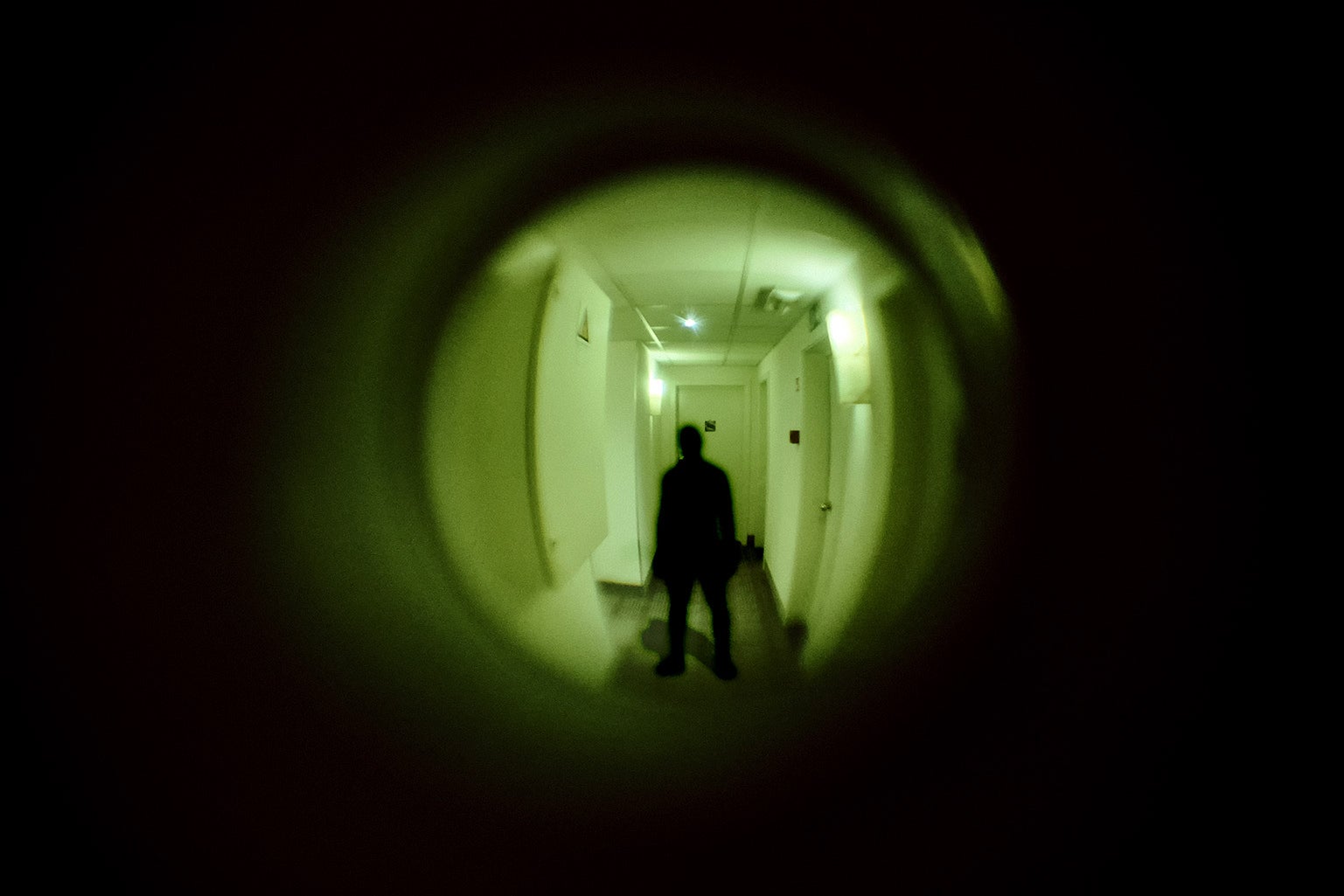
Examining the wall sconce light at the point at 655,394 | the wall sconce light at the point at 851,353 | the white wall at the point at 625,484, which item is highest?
the wall sconce light at the point at 851,353

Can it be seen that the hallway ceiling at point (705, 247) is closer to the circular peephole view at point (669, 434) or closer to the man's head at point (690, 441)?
the circular peephole view at point (669, 434)

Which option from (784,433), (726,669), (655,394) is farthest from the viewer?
(784,433)

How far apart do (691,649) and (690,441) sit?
25 centimetres

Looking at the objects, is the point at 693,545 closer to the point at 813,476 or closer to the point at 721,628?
the point at 721,628

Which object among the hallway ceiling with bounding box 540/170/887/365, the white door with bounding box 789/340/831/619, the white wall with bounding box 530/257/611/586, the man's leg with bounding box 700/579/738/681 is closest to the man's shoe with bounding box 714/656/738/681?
the man's leg with bounding box 700/579/738/681

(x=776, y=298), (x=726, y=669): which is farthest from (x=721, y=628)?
(x=776, y=298)

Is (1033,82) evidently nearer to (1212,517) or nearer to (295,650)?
(1212,517)

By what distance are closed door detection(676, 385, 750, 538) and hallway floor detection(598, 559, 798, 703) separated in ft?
0.49

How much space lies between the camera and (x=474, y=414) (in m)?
0.48

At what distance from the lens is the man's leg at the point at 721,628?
1.55ft

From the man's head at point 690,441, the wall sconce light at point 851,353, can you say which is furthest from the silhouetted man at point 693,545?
the wall sconce light at point 851,353

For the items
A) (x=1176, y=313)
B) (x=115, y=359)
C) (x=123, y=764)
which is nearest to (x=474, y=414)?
(x=115, y=359)

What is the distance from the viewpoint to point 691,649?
0.48 m

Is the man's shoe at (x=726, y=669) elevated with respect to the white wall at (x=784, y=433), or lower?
lower
